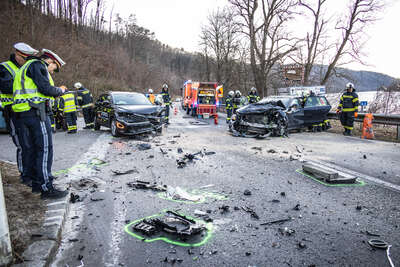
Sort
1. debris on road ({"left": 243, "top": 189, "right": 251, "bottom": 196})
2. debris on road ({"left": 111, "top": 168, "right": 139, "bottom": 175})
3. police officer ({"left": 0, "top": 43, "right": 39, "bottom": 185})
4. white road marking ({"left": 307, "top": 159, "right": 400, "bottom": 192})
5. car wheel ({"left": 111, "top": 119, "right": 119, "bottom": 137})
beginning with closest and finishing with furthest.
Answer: police officer ({"left": 0, "top": 43, "right": 39, "bottom": 185}) → debris on road ({"left": 243, "top": 189, "right": 251, "bottom": 196}) → white road marking ({"left": 307, "top": 159, "right": 400, "bottom": 192}) → debris on road ({"left": 111, "top": 168, "right": 139, "bottom": 175}) → car wheel ({"left": 111, "top": 119, "right": 119, "bottom": 137})

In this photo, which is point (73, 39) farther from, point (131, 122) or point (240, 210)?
point (240, 210)

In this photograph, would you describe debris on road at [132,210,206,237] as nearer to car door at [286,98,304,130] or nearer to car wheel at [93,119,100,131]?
car door at [286,98,304,130]

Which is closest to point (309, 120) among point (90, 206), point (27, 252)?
point (90, 206)

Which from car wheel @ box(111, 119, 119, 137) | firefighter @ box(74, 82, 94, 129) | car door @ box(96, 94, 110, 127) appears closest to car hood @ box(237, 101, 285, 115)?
car wheel @ box(111, 119, 119, 137)

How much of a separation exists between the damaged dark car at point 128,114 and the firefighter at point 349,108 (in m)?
7.71

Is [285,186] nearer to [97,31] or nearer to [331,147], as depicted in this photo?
[331,147]

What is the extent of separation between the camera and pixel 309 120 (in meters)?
A: 11.3

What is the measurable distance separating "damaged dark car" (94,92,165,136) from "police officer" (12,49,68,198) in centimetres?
526

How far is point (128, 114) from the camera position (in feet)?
29.4

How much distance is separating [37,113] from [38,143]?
1.35 feet

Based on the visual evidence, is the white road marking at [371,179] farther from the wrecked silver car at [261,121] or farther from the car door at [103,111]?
the car door at [103,111]

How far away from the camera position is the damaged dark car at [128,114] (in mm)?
8945

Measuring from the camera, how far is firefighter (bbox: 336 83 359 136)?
10609 mm

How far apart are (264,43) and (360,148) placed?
16355mm
